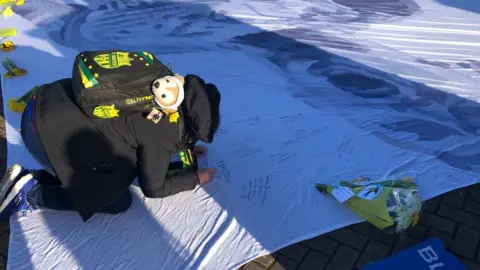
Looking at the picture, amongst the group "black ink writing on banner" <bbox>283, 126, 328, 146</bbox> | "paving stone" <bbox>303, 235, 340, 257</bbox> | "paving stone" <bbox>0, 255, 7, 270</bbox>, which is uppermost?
"black ink writing on banner" <bbox>283, 126, 328, 146</bbox>

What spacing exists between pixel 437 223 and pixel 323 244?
0.61 metres

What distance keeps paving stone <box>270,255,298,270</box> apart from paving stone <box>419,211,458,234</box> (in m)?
0.72

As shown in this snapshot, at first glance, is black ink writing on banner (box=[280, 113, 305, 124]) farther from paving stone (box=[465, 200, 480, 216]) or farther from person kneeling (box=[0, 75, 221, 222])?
paving stone (box=[465, 200, 480, 216])

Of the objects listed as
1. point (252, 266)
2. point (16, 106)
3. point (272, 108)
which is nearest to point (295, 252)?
point (252, 266)

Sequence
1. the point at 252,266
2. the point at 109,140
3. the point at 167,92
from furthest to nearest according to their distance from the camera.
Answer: the point at 252,266, the point at 109,140, the point at 167,92

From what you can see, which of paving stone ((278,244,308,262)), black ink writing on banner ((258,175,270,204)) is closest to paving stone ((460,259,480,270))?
paving stone ((278,244,308,262))

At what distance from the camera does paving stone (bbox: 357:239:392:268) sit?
225 cm

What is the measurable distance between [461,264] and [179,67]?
251 cm

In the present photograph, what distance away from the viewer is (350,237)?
2.36m

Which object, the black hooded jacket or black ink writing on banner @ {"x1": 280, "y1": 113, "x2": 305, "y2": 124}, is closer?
the black hooded jacket

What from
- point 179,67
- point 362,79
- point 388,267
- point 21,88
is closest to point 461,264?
point 388,267

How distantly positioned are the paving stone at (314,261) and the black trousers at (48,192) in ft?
3.21

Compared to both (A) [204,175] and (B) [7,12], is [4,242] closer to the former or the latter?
(A) [204,175]

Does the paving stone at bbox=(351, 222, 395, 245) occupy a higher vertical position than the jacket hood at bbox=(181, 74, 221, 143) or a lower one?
lower
